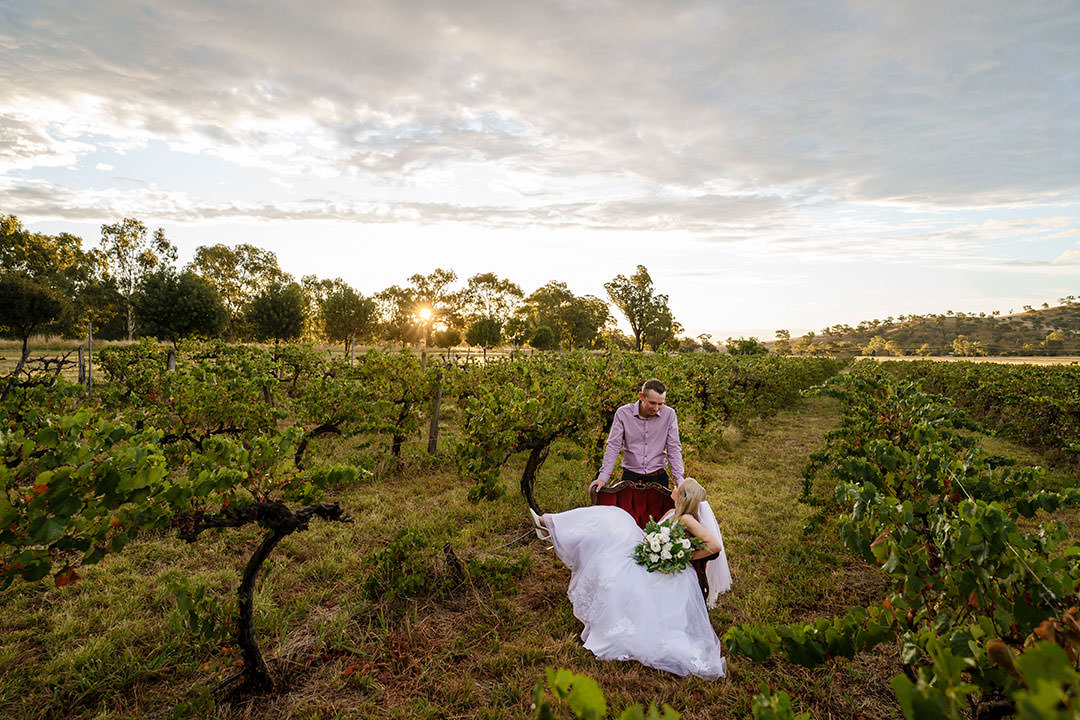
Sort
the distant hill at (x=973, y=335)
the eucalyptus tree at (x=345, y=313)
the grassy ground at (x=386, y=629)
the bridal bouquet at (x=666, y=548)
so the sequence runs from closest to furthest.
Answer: the grassy ground at (x=386, y=629) → the bridal bouquet at (x=666, y=548) → the eucalyptus tree at (x=345, y=313) → the distant hill at (x=973, y=335)

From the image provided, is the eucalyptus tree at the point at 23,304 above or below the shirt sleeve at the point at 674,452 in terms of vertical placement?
above

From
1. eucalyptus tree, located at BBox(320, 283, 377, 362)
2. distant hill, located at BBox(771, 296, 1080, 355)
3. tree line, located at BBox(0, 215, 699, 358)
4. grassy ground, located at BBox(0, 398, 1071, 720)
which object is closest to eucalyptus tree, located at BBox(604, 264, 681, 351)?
tree line, located at BBox(0, 215, 699, 358)

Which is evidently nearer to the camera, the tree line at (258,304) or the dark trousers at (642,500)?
the dark trousers at (642,500)

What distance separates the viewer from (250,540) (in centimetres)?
591

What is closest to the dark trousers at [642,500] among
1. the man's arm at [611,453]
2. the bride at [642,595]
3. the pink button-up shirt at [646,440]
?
the man's arm at [611,453]

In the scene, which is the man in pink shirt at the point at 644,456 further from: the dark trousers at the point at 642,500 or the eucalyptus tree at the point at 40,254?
the eucalyptus tree at the point at 40,254

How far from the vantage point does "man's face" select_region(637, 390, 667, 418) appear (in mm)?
5211

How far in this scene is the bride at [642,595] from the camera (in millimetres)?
3715

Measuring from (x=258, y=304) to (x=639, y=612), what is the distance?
4457 centimetres

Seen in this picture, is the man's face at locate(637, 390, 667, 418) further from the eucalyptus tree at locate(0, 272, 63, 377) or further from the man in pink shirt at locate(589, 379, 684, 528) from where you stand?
Result: the eucalyptus tree at locate(0, 272, 63, 377)

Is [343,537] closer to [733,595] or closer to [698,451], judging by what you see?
[733,595]

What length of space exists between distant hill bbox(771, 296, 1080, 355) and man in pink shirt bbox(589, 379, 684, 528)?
80220 mm

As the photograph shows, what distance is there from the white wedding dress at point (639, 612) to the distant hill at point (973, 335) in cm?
8182

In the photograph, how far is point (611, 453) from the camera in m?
5.55
